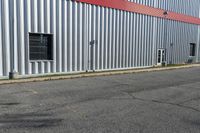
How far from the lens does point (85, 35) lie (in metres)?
16.9

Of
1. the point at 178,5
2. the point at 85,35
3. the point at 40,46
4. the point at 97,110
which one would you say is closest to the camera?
the point at 97,110

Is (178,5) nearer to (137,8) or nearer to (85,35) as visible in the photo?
(137,8)

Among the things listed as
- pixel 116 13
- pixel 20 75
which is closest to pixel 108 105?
pixel 20 75

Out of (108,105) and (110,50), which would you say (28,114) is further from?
(110,50)

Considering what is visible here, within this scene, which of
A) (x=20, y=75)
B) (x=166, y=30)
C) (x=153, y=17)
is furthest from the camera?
(x=166, y=30)

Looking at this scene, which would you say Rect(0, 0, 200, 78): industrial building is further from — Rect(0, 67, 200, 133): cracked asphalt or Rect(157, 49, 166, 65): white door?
Rect(0, 67, 200, 133): cracked asphalt

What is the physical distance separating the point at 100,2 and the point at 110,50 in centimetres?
333

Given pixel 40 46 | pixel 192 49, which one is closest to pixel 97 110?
pixel 40 46

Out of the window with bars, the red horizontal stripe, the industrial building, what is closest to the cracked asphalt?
the industrial building

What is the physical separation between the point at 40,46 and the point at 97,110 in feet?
28.0

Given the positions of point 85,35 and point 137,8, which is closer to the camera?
point 85,35

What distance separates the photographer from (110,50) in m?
18.9

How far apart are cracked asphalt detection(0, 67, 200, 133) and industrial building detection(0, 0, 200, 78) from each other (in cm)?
326

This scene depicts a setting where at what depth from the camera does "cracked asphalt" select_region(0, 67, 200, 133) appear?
236 inches
